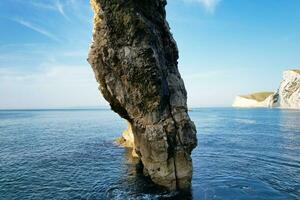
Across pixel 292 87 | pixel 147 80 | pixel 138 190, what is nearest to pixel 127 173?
pixel 138 190

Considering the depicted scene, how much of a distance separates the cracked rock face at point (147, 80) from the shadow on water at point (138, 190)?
3.04 feet

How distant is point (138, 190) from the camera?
28547 mm

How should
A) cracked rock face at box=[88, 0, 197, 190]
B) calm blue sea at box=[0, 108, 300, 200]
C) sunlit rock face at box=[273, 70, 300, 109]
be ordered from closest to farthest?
cracked rock face at box=[88, 0, 197, 190], calm blue sea at box=[0, 108, 300, 200], sunlit rock face at box=[273, 70, 300, 109]

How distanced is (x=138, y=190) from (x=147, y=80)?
420 inches

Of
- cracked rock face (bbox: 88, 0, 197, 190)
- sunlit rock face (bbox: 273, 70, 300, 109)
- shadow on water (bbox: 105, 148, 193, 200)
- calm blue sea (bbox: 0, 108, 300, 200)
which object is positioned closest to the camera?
cracked rock face (bbox: 88, 0, 197, 190)

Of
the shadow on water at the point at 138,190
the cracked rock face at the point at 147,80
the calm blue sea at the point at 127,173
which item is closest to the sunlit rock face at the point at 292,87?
the calm blue sea at the point at 127,173

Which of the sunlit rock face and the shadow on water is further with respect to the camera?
the sunlit rock face

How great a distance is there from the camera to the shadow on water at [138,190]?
26708mm

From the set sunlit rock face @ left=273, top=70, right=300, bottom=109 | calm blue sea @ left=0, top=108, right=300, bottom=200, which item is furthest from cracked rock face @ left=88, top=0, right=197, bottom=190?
sunlit rock face @ left=273, top=70, right=300, bottom=109

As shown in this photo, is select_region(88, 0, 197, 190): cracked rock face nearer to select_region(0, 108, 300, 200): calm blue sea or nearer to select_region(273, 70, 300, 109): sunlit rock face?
select_region(0, 108, 300, 200): calm blue sea

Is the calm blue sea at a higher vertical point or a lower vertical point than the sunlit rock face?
lower

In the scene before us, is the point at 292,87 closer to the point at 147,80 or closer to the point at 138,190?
the point at 138,190

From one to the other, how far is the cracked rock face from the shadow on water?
3.04ft

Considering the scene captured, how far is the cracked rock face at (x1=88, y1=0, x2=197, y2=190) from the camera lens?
25.8 metres
